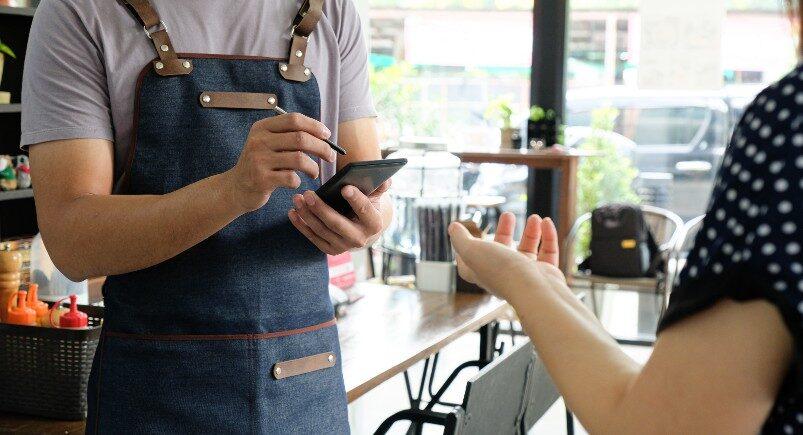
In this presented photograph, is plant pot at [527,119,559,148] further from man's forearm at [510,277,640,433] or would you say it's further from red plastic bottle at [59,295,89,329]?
man's forearm at [510,277,640,433]

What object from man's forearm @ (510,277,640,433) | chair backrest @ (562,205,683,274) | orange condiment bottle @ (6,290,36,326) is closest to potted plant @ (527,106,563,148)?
chair backrest @ (562,205,683,274)

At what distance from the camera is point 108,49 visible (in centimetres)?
138

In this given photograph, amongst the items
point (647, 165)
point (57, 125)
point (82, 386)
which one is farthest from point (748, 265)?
point (647, 165)

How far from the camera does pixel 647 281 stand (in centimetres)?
544

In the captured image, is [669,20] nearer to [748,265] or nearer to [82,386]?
[82,386]

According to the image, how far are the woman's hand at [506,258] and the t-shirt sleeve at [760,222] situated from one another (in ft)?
0.71

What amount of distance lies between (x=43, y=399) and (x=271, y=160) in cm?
82

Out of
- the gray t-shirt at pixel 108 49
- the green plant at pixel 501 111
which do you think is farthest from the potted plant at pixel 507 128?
the gray t-shirt at pixel 108 49

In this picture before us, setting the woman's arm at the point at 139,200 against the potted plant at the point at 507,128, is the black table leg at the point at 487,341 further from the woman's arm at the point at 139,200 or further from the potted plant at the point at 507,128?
the potted plant at the point at 507,128

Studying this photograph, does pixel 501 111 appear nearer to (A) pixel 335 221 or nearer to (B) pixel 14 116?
(B) pixel 14 116

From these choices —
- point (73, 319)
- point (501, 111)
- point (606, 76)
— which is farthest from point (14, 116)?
point (606, 76)

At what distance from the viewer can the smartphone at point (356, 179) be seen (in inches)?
53.1

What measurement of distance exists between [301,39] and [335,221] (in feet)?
0.98

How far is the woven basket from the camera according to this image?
174 cm
